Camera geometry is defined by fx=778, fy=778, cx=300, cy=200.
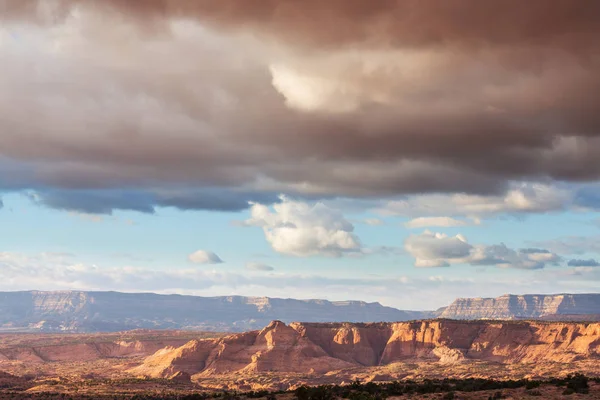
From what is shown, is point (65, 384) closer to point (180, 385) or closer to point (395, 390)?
point (180, 385)

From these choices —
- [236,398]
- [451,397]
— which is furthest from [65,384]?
[451,397]

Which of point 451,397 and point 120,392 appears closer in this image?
point 451,397

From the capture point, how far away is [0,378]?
19525 centimetres

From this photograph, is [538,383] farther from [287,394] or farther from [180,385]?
[180,385]

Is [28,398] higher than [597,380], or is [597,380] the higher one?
[597,380]

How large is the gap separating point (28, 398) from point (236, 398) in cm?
5889

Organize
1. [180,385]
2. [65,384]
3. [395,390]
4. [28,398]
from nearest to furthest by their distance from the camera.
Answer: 1. [395,390]
2. [28,398]
3. [65,384]
4. [180,385]

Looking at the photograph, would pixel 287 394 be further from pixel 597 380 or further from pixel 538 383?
pixel 597 380

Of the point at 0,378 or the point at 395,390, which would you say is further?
the point at 0,378

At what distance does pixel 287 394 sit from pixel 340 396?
400 inches

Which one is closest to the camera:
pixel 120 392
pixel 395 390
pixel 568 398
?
pixel 568 398

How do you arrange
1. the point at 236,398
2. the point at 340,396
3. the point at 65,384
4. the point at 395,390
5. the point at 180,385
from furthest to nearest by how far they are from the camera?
the point at 180,385 < the point at 65,384 < the point at 236,398 < the point at 395,390 < the point at 340,396

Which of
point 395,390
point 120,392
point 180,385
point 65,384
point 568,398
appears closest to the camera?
point 568,398

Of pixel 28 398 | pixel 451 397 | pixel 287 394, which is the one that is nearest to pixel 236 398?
pixel 287 394
